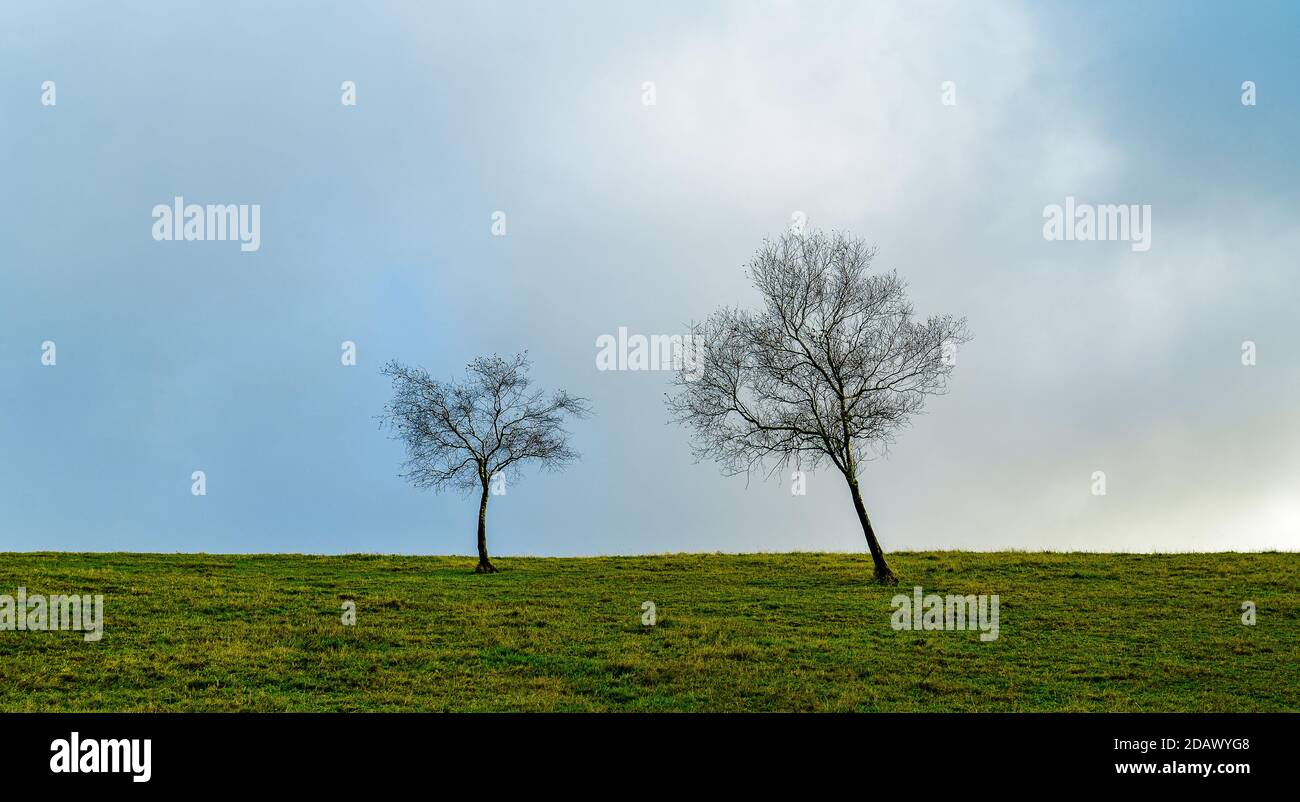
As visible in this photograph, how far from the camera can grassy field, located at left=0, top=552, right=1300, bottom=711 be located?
18734mm

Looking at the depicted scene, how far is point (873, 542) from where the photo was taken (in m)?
36.8

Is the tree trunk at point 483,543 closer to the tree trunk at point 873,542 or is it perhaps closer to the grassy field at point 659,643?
the grassy field at point 659,643

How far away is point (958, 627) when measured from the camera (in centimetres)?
2702

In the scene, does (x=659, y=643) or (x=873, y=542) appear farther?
(x=873, y=542)

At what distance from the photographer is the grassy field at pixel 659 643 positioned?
1873 centimetres

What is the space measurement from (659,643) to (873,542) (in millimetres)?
16040

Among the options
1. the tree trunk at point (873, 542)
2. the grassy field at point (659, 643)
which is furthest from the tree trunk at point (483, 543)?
the tree trunk at point (873, 542)

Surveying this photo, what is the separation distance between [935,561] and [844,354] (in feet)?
37.8

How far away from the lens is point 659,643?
23.8m

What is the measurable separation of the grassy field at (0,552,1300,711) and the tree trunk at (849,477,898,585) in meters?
1.54

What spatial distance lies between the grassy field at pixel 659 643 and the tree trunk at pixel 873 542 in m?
1.54
